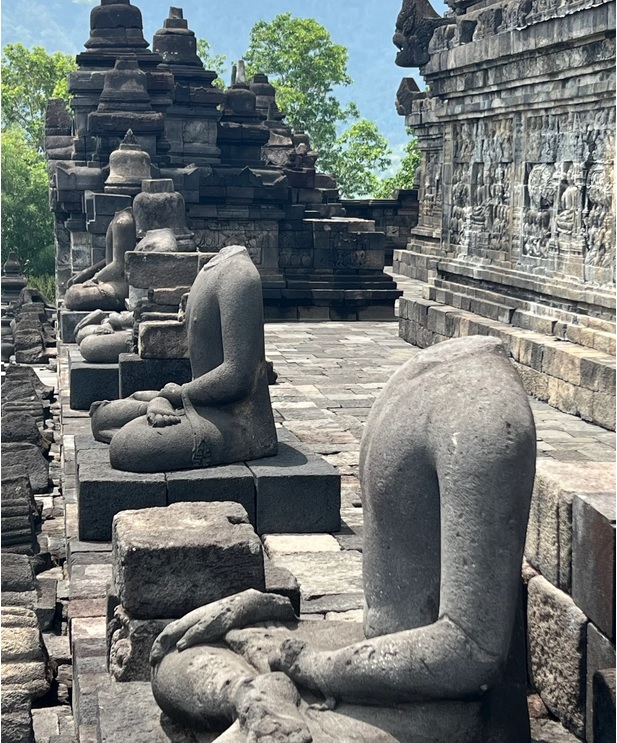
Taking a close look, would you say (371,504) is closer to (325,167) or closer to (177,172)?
(177,172)

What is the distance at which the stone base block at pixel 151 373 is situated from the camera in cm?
825

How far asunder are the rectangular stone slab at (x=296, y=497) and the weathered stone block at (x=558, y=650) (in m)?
2.76

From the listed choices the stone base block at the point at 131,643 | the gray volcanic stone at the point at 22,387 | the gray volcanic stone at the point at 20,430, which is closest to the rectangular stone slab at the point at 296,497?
the stone base block at the point at 131,643

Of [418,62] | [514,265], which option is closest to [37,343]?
[514,265]

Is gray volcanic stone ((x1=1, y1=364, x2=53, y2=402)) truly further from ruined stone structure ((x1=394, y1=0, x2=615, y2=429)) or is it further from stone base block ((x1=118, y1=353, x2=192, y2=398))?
ruined stone structure ((x1=394, y1=0, x2=615, y2=429))

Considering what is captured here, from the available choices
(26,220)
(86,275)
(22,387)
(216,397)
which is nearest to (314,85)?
(26,220)

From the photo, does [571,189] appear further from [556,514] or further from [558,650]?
[558,650]

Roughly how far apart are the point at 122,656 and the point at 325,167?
53592 millimetres

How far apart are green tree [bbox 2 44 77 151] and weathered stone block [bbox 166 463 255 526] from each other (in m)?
49.6

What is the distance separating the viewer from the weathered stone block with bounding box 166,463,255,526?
249 inches

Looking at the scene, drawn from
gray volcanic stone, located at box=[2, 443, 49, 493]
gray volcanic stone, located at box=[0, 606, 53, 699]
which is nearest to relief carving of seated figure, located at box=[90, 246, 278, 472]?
gray volcanic stone, located at box=[0, 606, 53, 699]

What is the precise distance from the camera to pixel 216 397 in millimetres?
6488

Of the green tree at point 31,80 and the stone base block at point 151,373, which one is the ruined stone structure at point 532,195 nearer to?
the stone base block at point 151,373

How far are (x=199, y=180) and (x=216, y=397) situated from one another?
44.6 ft
